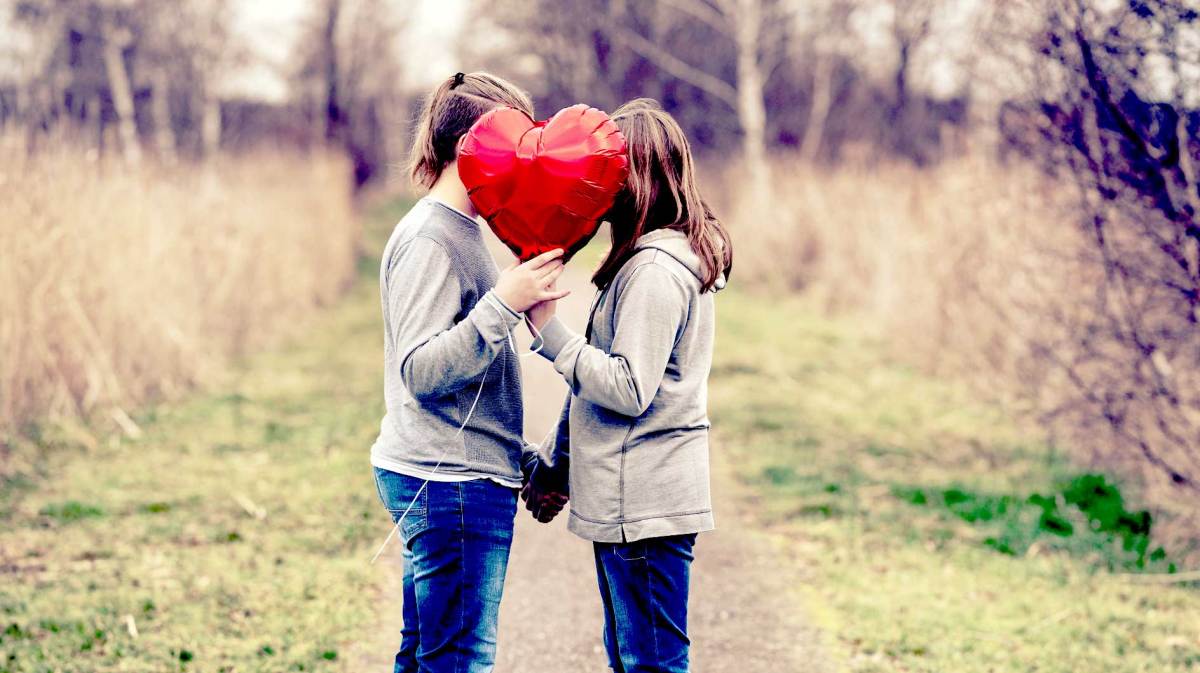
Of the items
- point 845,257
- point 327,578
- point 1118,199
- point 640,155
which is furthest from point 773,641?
point 845,257

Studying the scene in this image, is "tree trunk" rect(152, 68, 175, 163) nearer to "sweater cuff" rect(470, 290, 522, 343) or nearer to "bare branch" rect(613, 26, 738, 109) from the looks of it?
"bare branch" rect(613, 26, 738, 109)

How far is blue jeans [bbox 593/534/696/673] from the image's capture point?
241cm

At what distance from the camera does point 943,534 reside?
204 inches

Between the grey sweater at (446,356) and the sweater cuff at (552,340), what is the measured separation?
83 millimetres

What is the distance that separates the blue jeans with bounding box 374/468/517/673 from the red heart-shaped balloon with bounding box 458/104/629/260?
0.55 metres

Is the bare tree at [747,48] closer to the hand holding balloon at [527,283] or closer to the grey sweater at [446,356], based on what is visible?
the grey sweater at [446,356]

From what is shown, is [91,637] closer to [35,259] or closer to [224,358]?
[35,259]

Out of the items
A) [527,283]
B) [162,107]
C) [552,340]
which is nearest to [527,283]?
[527,283]

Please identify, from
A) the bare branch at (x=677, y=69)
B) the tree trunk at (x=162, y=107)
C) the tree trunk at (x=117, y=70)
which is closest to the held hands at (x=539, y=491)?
the bare branch at (x=677, y=69)

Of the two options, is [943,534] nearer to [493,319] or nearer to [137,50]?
[493,319]

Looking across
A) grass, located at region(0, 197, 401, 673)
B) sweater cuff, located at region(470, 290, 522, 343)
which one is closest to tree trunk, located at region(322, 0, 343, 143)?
grass, located at region(0, 197, 401, 673)

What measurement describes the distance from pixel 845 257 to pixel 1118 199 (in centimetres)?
780

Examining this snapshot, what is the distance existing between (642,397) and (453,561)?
0.53m

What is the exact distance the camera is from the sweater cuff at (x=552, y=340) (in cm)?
231
